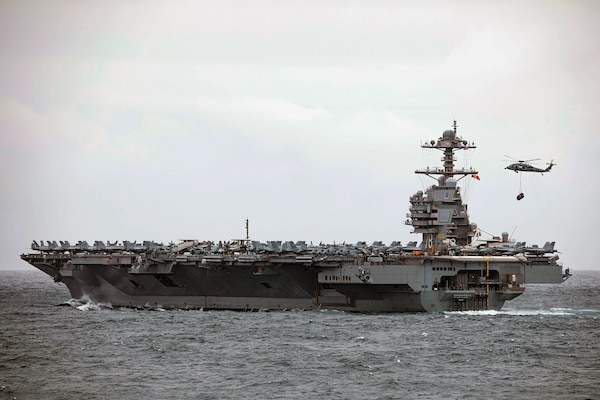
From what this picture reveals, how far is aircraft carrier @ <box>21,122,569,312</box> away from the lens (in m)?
43.4

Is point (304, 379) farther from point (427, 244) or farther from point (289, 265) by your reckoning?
point (427, 244)

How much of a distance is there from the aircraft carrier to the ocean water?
1019mm

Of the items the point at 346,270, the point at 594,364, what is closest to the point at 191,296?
the point at 346,270

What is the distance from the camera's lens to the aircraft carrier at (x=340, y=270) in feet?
142

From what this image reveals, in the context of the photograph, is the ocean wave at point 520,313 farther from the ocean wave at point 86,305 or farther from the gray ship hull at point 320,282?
the ocean wave at point 86,305

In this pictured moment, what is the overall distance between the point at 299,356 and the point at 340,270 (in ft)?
34.9

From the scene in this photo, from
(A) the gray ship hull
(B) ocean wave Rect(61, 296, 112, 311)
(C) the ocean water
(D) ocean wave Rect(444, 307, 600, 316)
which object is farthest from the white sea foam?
(D) ocean wave Rect(444, 307, 600, 316)

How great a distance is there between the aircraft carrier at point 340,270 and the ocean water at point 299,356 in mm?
1019

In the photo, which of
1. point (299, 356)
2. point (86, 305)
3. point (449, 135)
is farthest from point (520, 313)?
point (86, 305)

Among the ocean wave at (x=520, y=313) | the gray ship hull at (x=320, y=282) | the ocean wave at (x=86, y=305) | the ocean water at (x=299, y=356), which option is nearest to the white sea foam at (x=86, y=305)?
the ocean wave at (x=86, y=305)

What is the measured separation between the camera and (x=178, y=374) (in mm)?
30031

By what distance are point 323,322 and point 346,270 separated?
9.62ft

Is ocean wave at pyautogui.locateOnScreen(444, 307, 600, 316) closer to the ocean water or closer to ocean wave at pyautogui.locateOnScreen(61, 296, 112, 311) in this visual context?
the ocean water

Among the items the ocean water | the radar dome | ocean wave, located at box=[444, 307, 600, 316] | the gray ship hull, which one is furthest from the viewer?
the radar dome
